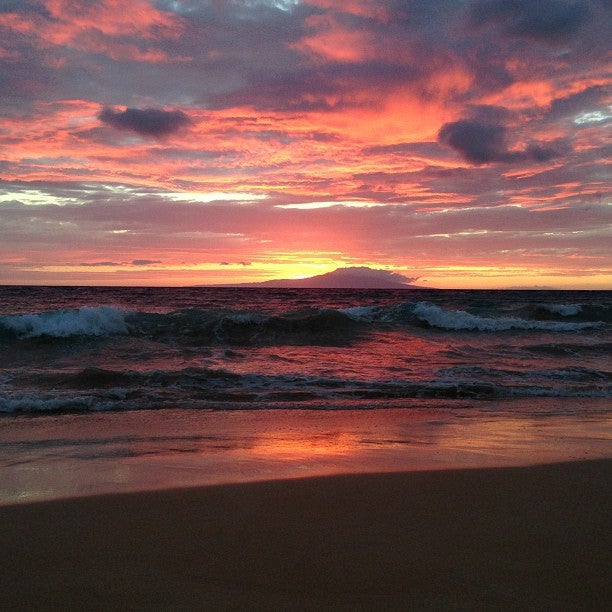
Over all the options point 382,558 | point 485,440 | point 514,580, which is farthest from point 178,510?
point 485,440

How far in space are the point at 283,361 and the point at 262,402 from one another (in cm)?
486

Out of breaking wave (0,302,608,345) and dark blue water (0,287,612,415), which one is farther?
breaking wave (0,302,608,345)

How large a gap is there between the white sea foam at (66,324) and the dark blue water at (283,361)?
5 centimetres

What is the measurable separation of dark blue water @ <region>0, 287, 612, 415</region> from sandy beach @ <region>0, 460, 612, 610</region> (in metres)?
4.26

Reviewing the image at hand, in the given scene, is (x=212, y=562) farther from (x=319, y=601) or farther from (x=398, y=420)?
(x=398, y=420)

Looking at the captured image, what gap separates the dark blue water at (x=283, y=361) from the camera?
9.05 metres

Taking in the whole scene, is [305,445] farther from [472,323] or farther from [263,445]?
[472,323]

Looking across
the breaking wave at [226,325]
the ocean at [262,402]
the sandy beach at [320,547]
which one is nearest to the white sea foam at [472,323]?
the breaking wave at [226,325]

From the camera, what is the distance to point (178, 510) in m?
3.84

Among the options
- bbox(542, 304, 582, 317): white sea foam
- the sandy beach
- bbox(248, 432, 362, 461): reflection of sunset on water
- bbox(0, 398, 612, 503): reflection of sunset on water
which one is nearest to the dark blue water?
bbox(0, 398, 612, 503): reflection of sunset on water

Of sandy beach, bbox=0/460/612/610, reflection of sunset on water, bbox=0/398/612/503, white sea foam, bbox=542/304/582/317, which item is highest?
white sea foam, bbox=542/304/582/317

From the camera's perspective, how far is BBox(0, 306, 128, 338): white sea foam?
59.1 feet

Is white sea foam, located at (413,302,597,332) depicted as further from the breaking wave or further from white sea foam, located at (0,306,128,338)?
white sea foam, located at (0,306,128,338)

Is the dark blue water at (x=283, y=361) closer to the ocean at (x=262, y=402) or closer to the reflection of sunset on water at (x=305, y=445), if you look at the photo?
the ocean at (x=262, y=402)
